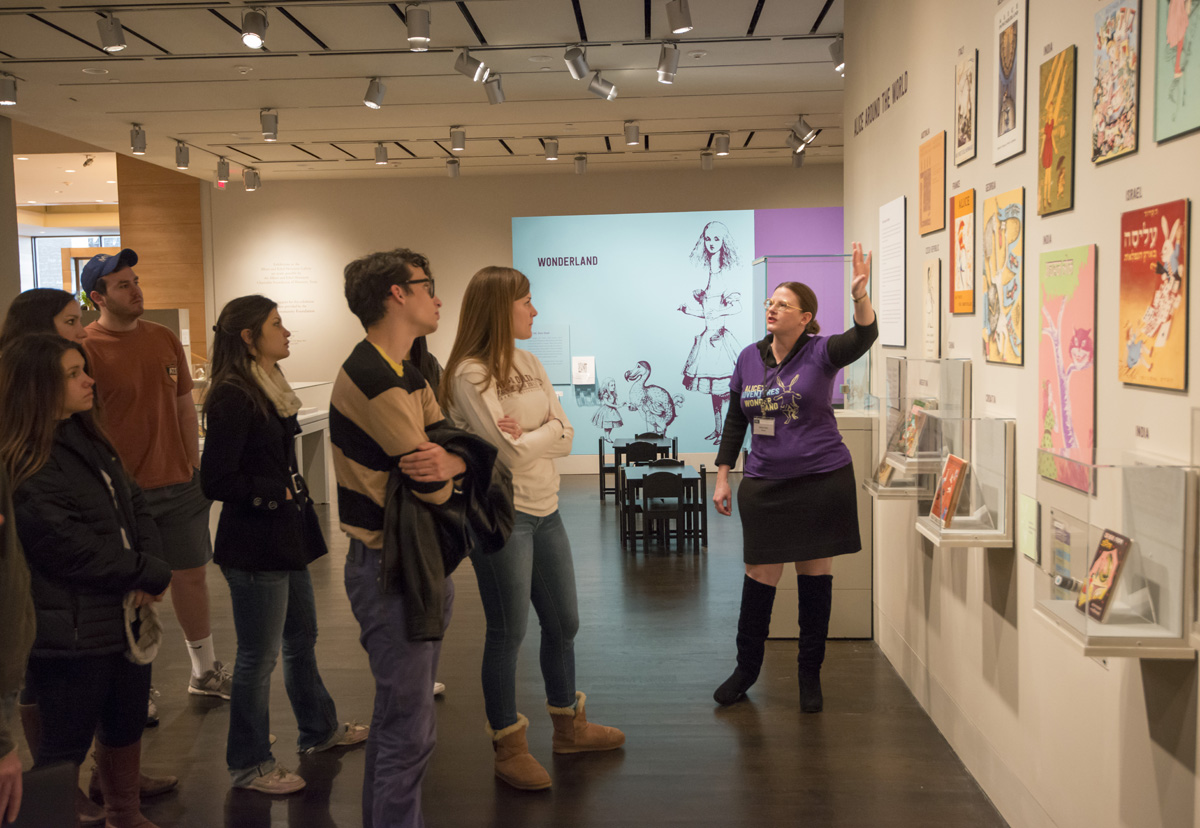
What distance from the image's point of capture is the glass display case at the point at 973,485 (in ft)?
8.64

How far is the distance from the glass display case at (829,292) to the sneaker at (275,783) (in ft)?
9.10

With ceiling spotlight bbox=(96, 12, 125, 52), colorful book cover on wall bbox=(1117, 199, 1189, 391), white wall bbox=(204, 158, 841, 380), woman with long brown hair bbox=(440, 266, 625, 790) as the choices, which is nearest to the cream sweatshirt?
woman with long brown hair bbox=(440, 266, 625, 790)

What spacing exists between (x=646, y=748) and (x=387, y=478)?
5.62 ft

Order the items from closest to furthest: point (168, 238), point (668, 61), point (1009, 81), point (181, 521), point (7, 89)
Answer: point (1009, 81) → point (181, 521) → point (668, 61) → point (7, 89) → point (168, 238)

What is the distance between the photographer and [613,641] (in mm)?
4570

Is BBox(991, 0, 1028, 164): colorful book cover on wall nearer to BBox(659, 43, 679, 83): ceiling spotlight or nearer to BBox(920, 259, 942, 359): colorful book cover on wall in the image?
BBox(920, 259, 942, 359): colorful book cover on wall

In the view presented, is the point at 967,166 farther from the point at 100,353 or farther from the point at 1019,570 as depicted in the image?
the point at 100,353

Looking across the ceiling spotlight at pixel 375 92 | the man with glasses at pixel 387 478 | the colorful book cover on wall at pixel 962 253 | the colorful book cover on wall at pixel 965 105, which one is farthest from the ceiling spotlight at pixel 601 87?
the man with glasses at pixel 387 478

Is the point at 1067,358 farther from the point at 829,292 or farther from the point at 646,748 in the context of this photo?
the point at 829,292

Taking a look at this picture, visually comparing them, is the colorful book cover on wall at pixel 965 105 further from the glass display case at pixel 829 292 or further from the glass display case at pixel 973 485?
the glass display case at pixel 829 292

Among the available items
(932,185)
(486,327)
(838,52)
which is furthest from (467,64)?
(486,327)

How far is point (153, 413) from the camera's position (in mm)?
3498

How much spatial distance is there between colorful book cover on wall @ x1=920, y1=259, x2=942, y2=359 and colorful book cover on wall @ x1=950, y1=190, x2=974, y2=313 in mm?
158

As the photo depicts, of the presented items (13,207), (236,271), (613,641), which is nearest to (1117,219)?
(613,641)
